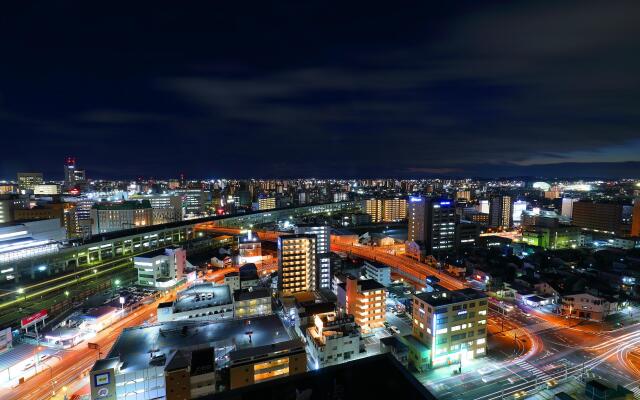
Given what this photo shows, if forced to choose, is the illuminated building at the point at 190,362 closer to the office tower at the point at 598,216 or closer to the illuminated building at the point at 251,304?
the illuminated building at the point at 251,304

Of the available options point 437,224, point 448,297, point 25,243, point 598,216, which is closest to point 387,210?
point 437,224

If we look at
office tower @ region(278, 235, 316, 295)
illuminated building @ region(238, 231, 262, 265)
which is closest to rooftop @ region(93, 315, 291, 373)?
office tower @ region(278, 235, 316, 295)

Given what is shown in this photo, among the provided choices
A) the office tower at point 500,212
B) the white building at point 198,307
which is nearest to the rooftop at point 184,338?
the white building at point 198,307

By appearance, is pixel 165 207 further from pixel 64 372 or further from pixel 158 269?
pixel 64 372

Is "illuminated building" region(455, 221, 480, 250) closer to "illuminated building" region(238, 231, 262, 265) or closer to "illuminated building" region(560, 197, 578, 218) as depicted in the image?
"illuminated building" region(238, 231, 262, 265)

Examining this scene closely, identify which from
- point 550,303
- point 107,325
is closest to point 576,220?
point 550,303

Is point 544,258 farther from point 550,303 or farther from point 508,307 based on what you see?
point 508,307

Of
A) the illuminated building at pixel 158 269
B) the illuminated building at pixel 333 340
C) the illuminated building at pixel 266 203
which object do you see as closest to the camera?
the illuminated building at pixel 333 340
